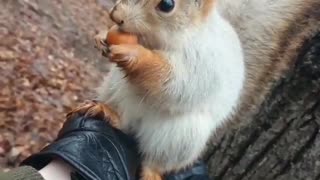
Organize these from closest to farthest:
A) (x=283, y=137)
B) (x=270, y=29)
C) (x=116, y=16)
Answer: (x=116, y=16)
(x=270, y=29)
(x=283, y=137)

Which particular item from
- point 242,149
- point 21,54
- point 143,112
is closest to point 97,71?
point 21,54

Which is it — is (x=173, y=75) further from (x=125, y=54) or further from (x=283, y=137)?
(x=283, y=137)

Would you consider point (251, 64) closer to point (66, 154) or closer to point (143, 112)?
Result: point (143, 112)

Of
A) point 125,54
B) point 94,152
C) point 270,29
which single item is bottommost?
point 94,152

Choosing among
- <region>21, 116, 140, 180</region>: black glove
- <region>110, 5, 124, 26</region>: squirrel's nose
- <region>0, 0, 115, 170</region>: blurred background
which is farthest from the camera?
<region>0, 0, 115, 170</region>: blurred background

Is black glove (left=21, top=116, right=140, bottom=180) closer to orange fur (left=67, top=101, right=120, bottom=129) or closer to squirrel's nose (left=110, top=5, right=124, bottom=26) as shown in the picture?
orange fur (left=67, top=101, right=120, bottom=129)

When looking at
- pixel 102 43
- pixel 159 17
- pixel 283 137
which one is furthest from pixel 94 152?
pixel 283 137

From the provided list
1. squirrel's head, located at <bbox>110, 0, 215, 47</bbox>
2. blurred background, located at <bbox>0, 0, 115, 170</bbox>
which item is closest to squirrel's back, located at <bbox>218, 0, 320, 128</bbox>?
squirrel's head, located at <bbox>110, 0, 215, 47</bbox>

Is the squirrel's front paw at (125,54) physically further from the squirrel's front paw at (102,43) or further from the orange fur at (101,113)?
the orange fur at (101,113)
